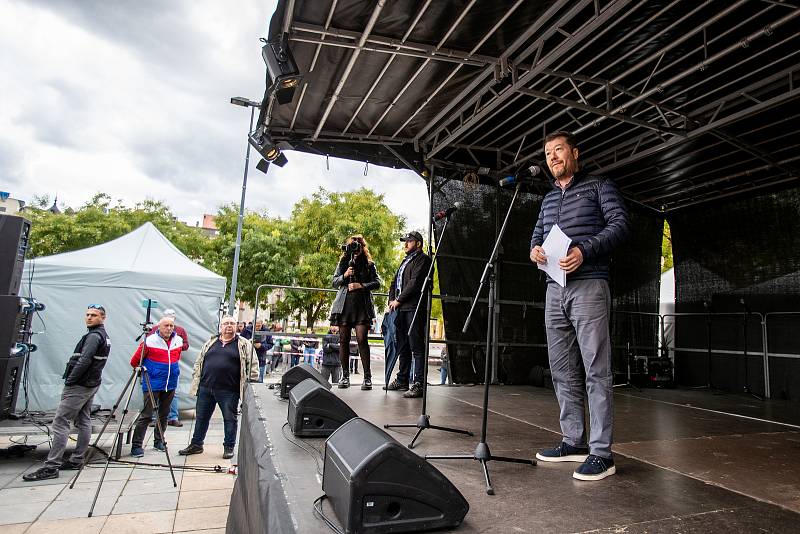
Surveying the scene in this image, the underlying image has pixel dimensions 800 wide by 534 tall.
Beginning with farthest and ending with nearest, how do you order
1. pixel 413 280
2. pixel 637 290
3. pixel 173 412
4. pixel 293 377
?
pixel 637 290 → pixel 173 412 → pixel 413 280 → pixel 293 377

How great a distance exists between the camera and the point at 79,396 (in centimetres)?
537

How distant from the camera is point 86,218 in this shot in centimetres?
1994

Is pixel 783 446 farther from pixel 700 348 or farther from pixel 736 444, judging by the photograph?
pixel 700 348

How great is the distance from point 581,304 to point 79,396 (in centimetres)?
567

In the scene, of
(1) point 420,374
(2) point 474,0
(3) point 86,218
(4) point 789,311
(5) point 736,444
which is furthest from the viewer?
(3) point 86,218

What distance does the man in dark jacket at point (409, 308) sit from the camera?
4.68 m

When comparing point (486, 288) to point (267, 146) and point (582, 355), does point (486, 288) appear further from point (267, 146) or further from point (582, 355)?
point (582, 355)

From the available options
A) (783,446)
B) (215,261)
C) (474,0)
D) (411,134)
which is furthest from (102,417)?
(215,261)

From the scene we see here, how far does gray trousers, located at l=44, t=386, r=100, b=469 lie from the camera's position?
17.2 ft

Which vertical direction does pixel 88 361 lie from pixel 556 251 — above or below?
below

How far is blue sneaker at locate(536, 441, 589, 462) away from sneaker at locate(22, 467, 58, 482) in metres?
5.46

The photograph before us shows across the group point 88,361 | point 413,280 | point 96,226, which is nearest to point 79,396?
point 88,361

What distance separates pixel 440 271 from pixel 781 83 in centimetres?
467

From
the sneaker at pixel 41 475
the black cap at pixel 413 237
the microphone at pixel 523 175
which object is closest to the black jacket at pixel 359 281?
the black cap at pixel 413 237
